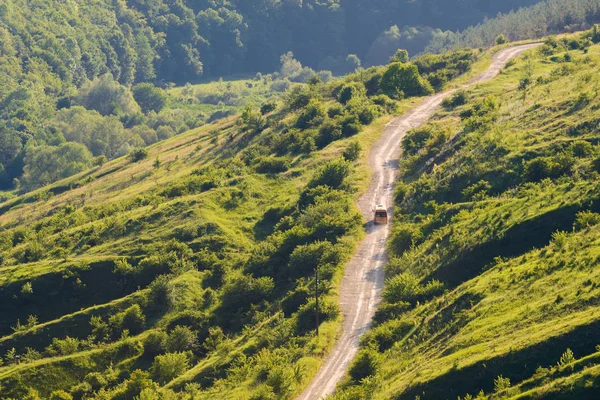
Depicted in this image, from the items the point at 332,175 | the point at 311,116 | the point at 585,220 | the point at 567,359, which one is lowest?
the point at 567,359

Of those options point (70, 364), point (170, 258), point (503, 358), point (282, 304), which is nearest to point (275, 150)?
point (170, 258)

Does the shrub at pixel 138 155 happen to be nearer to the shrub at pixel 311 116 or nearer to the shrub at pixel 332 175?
the shrub at pixel 311 116

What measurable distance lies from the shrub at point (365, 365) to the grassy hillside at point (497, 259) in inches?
3.7

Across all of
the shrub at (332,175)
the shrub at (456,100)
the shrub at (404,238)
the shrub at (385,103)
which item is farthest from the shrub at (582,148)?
the shrub at (385,103)

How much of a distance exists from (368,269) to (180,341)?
62.6 ft

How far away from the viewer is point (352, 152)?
102062mm

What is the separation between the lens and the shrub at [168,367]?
63062 millimetres

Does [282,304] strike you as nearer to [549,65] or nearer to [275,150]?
[275,150]

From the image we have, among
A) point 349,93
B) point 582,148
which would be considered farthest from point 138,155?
point 582,148

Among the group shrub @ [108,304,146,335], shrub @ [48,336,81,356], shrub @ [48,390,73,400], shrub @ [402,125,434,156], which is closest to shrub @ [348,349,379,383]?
shrub @ [48,390,73,400]

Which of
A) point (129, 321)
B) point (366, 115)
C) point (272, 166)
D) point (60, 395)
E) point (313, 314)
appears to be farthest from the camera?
point (366, 115)

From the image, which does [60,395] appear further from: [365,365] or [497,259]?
[497,259]

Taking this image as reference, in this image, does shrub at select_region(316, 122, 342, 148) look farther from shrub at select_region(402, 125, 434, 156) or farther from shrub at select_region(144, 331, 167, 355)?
shrub at select_region(144, 331, 167, 355)

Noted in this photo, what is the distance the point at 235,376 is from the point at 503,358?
22.9 metres
